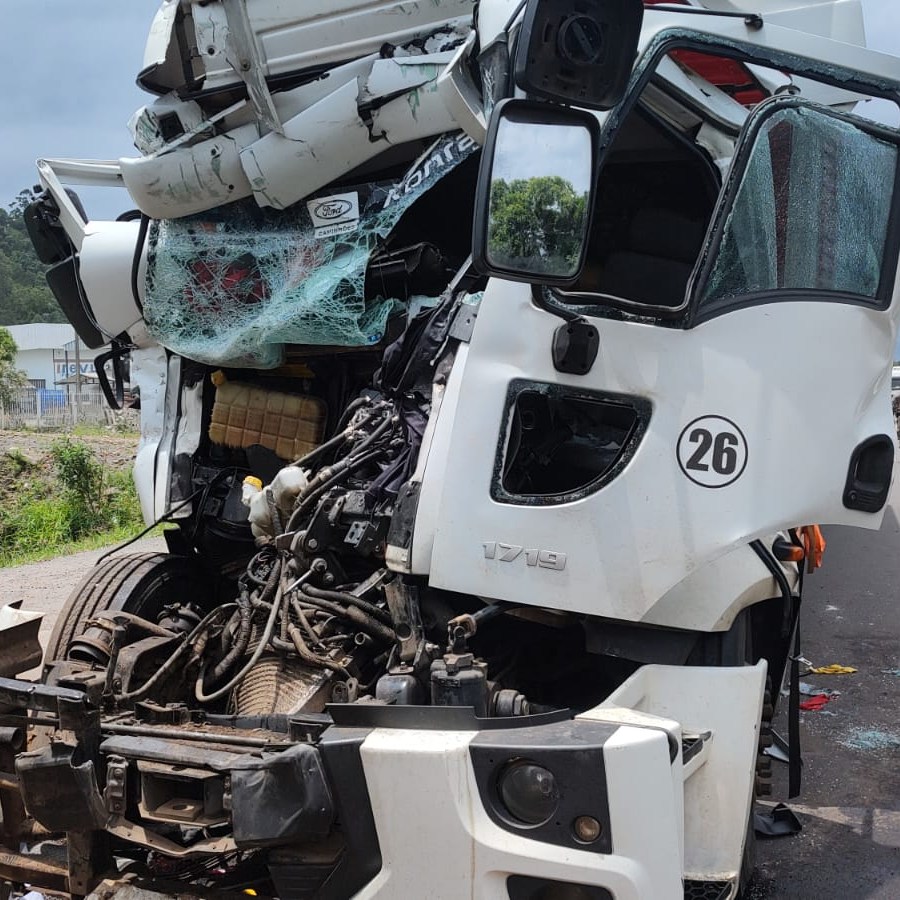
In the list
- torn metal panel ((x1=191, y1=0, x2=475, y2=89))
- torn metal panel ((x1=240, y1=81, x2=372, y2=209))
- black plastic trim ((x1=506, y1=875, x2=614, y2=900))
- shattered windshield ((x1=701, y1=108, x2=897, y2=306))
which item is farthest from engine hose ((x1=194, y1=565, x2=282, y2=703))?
torn metal panel ((x1=191, y1=0, x2=475, y2=89))

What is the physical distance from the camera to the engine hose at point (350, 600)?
10.1ft

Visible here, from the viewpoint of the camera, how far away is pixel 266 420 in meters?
4.44

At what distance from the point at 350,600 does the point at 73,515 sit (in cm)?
1159

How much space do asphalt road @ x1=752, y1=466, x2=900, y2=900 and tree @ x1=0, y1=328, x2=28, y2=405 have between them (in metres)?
28.1

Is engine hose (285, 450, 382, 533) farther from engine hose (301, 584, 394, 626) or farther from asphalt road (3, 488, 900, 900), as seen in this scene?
asphalt road (3, 488, 900, 900)

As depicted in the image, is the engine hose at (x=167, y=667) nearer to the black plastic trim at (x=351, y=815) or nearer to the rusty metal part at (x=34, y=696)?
the rusty metal part at (x=34, y=696)

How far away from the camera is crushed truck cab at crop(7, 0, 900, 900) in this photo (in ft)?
6.89

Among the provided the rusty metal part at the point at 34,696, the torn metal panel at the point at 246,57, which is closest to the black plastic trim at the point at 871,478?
the rusty metal part at the point at 34,696

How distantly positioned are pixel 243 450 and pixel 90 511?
10.1 meters

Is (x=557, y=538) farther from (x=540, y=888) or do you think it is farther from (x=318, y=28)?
(x=318, y=28)

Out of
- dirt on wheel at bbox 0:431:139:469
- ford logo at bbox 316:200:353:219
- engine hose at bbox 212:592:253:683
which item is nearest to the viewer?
engine hose at bbox 212:592:253:683

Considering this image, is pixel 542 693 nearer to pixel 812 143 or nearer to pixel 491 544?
pixel 491 544

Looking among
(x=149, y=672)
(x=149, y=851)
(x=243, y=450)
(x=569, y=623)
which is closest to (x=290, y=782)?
(x=149, y=851)

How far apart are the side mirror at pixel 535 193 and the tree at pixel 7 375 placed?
3062cm
